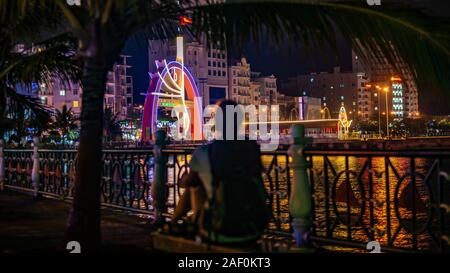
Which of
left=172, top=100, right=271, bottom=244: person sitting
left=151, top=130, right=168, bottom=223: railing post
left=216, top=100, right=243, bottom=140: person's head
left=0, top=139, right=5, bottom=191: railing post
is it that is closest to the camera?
left=172, top=100, right=271, bottom=244: person sitting

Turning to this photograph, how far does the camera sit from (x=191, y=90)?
276 feet

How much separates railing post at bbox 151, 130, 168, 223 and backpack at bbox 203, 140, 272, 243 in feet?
12.1

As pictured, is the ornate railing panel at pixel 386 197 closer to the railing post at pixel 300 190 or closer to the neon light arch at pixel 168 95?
the railing post at pixel 300 190

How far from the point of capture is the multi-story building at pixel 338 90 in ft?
563

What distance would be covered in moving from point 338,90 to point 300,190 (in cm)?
17658

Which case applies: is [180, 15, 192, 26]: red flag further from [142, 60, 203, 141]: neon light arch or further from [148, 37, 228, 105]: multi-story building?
[148, 37, 228, 105]: multi-story building

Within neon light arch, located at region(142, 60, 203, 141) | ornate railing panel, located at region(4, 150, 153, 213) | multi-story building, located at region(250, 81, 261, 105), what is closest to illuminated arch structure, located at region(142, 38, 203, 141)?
neon light arch, located at region(142, 60, 203, 141)

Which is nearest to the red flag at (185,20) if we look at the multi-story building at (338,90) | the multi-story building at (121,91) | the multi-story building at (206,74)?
the multi-story building at (121,91)

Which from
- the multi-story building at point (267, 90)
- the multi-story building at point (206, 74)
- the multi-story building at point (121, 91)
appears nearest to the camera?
the multi-story building at point (121, 91)

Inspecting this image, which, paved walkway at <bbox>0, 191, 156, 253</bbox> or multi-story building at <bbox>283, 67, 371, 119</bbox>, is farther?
multi-story building at <bbox>283, 67, 371, 119</bbox>

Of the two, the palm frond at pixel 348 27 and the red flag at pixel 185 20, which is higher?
the red flag at pixel 185 20

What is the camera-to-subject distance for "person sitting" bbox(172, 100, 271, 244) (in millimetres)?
4172

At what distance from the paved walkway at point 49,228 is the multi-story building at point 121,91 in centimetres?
10429
